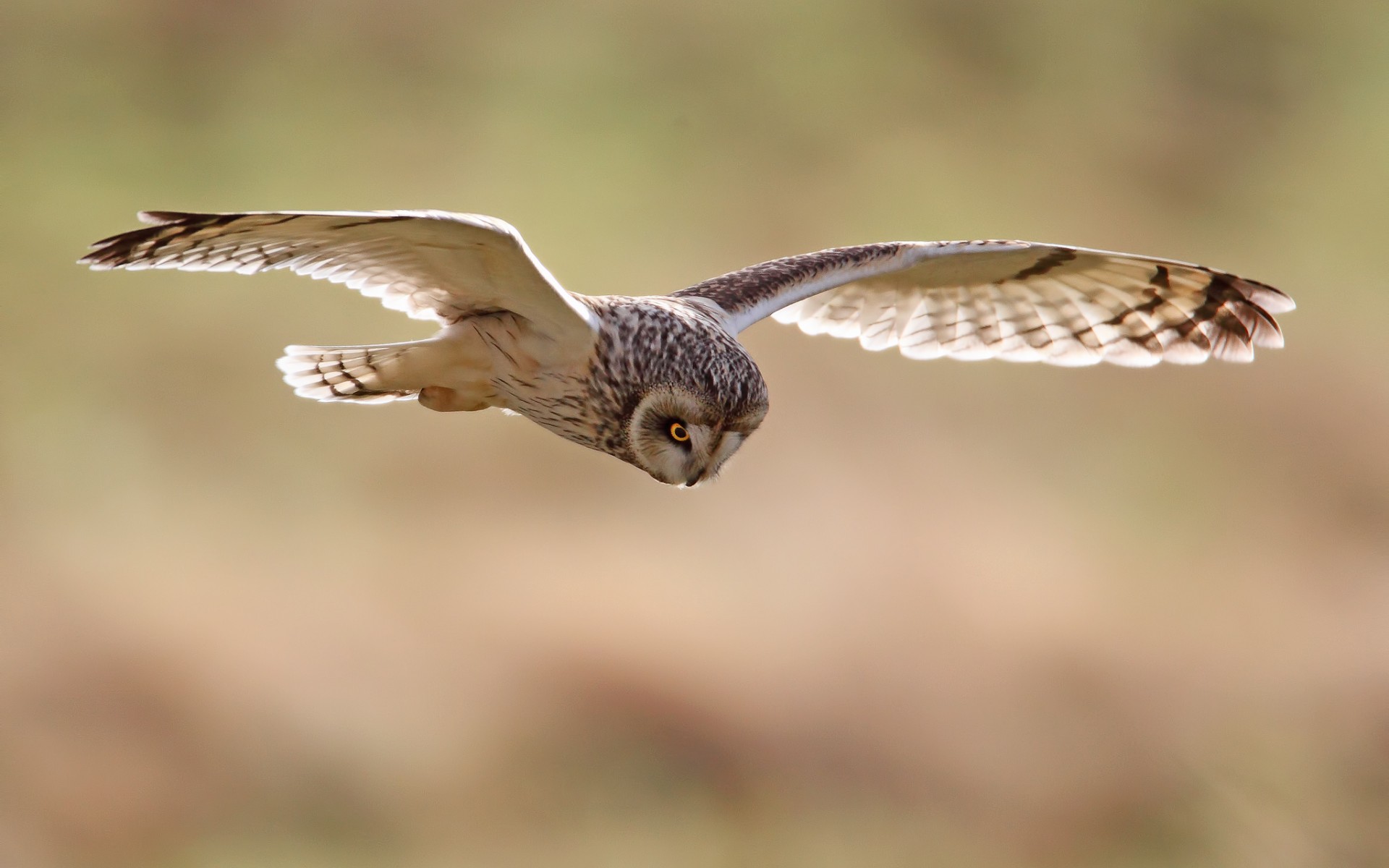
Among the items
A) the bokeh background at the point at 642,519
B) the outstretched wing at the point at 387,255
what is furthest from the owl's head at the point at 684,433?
the bokeh background at the point at 642,519

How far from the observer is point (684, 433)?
124 inches

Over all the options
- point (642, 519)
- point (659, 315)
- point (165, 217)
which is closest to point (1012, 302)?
point (659, 315)

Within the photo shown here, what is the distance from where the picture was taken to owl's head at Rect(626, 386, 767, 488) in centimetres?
308

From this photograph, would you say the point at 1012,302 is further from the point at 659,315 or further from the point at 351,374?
the point at 351,374

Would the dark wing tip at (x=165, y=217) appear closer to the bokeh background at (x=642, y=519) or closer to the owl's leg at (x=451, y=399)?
the owl's leg at (x=451, y=399)

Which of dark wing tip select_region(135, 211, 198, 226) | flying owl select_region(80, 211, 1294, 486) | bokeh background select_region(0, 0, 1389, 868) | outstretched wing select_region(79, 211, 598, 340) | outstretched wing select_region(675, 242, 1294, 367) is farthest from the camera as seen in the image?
bokeh background select_region(0, 0, 1389, 868)

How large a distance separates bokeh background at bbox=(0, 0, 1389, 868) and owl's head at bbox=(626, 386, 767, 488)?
730 cm

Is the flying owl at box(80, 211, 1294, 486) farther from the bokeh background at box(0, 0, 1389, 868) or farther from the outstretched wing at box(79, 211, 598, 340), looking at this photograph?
the bokeh background at box(0, 0, 1389, 868)

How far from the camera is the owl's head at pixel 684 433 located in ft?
10.1

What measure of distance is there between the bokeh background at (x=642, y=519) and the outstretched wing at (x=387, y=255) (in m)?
7.29

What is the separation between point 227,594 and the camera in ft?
35.1

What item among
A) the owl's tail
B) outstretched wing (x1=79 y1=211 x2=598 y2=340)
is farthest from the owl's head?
the owl's tail

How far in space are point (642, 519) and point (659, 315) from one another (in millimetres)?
8042

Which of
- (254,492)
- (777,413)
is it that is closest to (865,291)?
(777,413)
